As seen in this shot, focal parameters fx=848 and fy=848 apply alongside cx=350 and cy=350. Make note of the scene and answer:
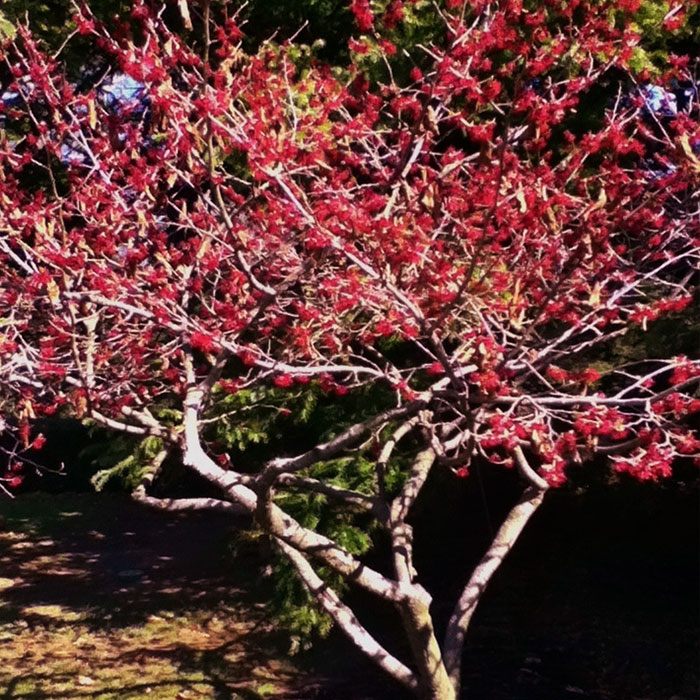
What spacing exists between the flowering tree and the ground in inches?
37.5

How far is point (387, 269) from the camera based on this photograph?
2.95 meters

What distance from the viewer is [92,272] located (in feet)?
12.9

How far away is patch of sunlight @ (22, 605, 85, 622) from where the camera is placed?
21.1 feet

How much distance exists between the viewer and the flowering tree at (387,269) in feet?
10.1

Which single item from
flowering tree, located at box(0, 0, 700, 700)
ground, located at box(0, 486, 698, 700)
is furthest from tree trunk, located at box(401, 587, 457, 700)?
ground, located at box(0, 486, 698, 700)

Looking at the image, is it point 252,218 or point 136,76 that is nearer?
point 136,76

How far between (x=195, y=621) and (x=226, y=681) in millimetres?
1147

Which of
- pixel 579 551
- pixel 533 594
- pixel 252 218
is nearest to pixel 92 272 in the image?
pixel 252 218

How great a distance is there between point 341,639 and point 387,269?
135 inches

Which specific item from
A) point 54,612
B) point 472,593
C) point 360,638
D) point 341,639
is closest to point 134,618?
point 54,612

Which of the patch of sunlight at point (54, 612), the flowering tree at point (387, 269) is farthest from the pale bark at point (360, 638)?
the patch of sunlight at point (54, 612)

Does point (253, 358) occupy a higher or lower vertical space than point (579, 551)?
higher

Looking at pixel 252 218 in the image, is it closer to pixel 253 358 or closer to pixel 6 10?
pixel 253 358

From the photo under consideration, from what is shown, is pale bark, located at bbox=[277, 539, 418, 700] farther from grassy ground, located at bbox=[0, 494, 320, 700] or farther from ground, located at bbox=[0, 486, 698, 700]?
grassy ground, located at bbox=[0, 494, 320, 700]
